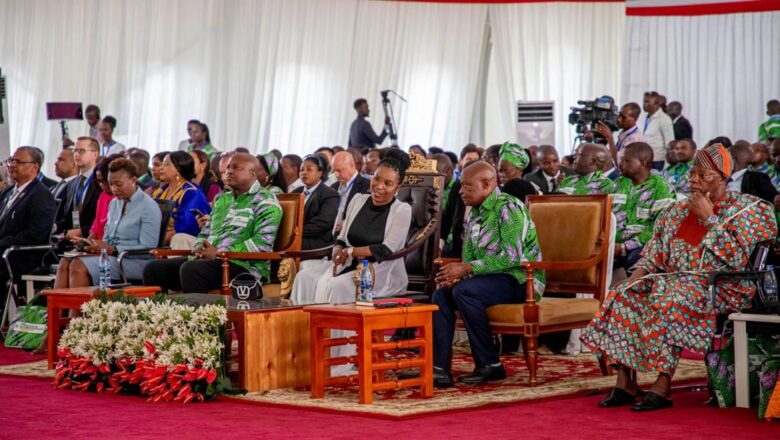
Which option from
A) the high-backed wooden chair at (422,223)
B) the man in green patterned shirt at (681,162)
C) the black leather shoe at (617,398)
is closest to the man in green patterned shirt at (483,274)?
the high-backed wooden chair at (422,223)

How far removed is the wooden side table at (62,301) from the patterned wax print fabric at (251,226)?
0.57m

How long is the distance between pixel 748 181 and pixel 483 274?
11.5 ft

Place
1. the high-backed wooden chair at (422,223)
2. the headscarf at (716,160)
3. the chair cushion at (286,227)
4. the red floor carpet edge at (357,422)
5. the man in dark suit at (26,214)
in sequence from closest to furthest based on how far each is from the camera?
the red floor carpet edge at (357,422) < the headscarf at (716,160) < the high-backed wooden chair at (422,223) < the chair cushion at (286,227) < the man in dark suit at (26,214)

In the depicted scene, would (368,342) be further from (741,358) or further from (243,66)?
(243,66)

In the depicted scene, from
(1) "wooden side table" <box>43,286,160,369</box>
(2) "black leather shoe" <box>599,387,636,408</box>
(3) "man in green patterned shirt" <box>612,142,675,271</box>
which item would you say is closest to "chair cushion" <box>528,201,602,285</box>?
(3) "man in green patterned shirt" <box>612,142,675,271</box>

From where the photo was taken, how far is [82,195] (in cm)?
912

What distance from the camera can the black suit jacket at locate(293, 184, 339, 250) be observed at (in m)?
7.93

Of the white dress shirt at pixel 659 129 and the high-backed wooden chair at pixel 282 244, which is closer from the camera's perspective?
the high-backed wooden chair at pixel 282 244

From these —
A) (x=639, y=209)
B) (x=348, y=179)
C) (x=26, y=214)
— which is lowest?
(x=26, y=214)

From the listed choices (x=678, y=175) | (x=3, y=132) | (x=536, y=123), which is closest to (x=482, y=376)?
(x=678, y=175)

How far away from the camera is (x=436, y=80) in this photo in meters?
15.6

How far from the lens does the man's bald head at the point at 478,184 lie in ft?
20.2

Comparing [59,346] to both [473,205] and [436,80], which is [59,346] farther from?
[436,80]

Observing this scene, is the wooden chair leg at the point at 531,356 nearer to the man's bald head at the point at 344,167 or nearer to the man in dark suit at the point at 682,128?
the man's bald head at the point at 344,167
